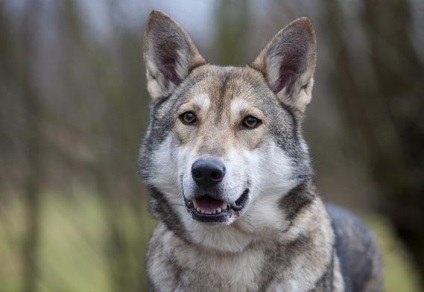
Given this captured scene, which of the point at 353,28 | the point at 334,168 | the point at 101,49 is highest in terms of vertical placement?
the point at 353,28

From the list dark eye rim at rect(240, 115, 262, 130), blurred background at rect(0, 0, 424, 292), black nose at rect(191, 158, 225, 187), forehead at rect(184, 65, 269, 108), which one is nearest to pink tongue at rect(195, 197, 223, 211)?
black nose at rect(191, 158, 225, 187)

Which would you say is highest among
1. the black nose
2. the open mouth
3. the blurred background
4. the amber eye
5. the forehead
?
the forehead

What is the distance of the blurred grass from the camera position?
11.5 metres

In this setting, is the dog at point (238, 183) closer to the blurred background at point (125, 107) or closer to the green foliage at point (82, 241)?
the blurred background at point (125, 107)

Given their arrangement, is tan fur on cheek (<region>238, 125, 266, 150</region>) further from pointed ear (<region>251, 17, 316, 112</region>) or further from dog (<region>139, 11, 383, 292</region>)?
pointed ear (<region>251, 17, 316, 112</region>)

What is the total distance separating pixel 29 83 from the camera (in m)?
10.5

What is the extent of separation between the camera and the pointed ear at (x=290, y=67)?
555 cm

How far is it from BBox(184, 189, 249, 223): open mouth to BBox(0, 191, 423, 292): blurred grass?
575 centimetres

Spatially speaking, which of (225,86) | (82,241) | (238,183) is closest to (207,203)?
(238,183)

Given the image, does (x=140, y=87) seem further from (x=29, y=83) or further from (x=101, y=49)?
(x=29, y=83)

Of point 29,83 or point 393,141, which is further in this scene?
point 393,141

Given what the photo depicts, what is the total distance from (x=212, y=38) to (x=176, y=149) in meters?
5.70

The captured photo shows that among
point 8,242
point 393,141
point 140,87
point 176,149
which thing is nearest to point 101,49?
point 140,87

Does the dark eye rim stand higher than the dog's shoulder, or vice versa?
the dark eye rim
